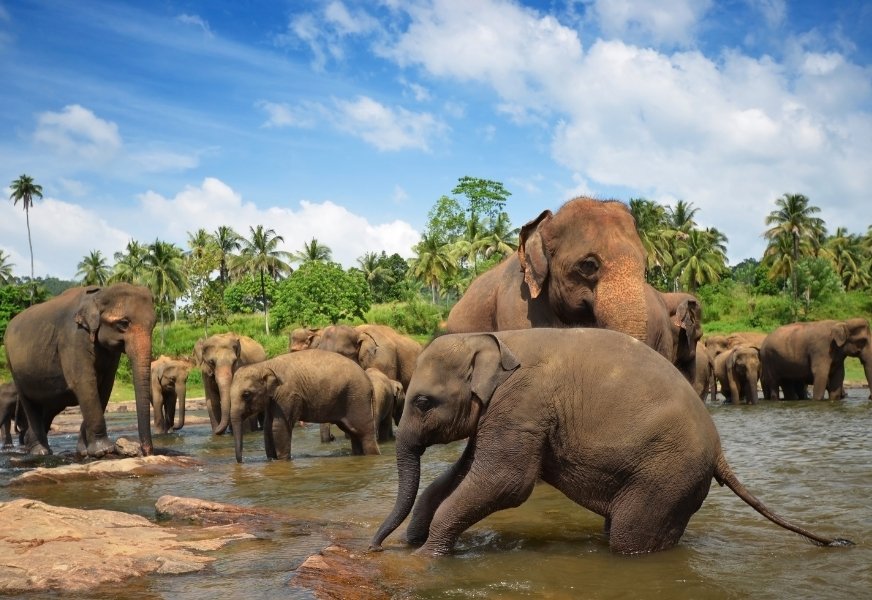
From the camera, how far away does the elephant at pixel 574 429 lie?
6027mm

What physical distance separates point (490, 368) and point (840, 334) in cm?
2269

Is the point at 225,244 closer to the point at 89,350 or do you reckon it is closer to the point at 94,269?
the point at 94,269

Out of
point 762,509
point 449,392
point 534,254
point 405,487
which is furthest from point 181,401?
point 762,509

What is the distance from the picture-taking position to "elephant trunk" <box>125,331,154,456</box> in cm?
1318

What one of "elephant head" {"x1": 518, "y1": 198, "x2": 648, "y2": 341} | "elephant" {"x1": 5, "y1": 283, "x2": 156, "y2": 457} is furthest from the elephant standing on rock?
"elephant head" {"x1": 518, "y1": 198, "x2": 648, "y2": 341}

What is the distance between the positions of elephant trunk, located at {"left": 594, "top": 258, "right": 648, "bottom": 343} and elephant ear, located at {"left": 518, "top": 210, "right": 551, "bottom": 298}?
0.63 m

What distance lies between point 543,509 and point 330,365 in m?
6.48

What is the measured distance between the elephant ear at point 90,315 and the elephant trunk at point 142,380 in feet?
1.84

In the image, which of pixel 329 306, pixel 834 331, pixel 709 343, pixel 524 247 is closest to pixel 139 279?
pixel 329 306

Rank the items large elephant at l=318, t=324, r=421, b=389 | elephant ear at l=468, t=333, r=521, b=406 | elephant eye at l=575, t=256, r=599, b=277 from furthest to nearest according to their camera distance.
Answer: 1. large elephant at l=318, t=324, r=421, b=389
2. elephant eye at l=575, t=256, r=599, b=277
3. elephant ear at l=468, t=333, r=521, b=406

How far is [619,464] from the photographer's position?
6.04 metres

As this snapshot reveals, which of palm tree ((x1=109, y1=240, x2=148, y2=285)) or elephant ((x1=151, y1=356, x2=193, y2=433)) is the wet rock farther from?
palm tree ((x1=109, y1=240, x2=148, y2=285))

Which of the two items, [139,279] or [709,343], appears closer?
[709,343]

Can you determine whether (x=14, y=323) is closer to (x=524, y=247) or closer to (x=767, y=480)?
(x=524, y=247)
